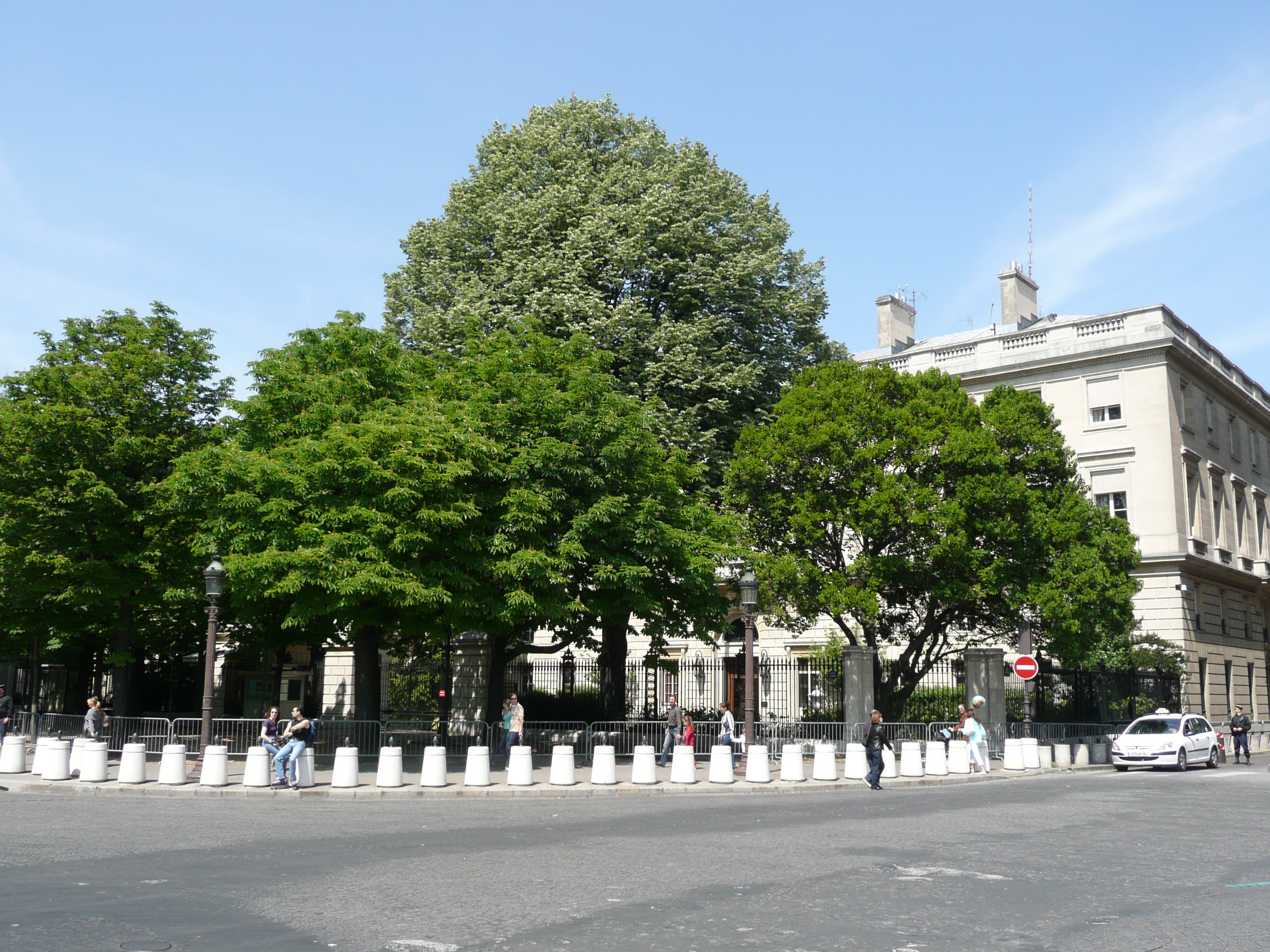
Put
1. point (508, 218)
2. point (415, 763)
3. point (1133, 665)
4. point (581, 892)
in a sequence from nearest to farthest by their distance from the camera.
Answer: point (581, 892)
point (415, 763)
point (508, 218)
point (1133, 665)

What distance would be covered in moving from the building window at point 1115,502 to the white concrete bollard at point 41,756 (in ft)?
124

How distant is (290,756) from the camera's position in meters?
20.5

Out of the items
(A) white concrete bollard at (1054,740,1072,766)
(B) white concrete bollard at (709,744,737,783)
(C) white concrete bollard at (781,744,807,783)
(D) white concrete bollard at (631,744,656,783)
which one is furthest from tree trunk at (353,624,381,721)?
(A) white concrete bollard at (1054,740,1072,766)

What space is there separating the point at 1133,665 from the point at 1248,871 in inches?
1278

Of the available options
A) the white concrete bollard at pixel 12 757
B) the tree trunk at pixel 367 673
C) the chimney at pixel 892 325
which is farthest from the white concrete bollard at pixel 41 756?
the chimney at pixel 892 325

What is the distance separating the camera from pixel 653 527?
26.6 meters

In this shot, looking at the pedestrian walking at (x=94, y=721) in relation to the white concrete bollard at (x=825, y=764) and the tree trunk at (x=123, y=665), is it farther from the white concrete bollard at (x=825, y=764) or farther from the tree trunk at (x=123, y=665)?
the white concrete bollard at (x=825, y=764)

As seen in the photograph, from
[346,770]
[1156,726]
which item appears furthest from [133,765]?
[1156,726]

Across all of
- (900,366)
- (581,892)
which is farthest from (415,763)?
(900,366)

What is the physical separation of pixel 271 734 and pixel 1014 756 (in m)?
17.4

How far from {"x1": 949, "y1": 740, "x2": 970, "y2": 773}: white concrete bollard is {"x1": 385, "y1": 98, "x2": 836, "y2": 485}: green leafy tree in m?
10.3

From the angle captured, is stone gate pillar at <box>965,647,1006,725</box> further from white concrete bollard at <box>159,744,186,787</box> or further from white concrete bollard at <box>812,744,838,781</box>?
white concrete bollard at <box>159,744,186,787</box>

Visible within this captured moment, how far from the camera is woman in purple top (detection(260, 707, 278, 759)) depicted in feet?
70.7

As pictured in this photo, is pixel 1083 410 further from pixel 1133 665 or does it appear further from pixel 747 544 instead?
pixel 747 544
